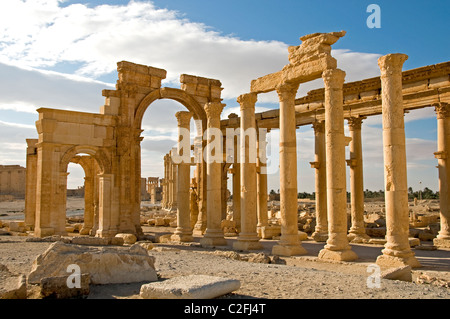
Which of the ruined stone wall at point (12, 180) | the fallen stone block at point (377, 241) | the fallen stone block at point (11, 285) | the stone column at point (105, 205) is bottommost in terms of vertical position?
the fallen stone block at point (377, 241)

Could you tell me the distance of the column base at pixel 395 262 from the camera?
37.6ft

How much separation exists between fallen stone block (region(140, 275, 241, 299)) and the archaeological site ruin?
6056 millimetres

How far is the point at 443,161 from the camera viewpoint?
18.4m

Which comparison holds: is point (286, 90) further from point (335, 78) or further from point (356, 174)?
point (356, 174)

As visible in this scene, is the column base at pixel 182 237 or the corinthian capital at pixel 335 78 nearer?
the corinthian capital at pixel 335 78

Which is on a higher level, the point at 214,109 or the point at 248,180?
the point at 214,109

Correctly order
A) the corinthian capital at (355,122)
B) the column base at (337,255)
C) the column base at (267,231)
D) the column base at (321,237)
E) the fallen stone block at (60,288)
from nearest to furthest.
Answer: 1. the fallen stone block at (60,288)
2. the column base at (337,255)
3. the column base at (321,237)
4. the corinthian capital at (355,122)
5. the column base at (267,231)

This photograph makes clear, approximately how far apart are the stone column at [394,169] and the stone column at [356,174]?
875cm

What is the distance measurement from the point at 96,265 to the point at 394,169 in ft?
26.5

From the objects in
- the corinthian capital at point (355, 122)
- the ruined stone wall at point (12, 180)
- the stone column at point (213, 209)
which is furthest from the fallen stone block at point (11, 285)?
the ruined stone wall at point (12, 180)

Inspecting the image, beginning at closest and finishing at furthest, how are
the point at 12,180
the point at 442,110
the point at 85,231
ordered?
the point at 442,110
the point at 85,231
the point at 12,180

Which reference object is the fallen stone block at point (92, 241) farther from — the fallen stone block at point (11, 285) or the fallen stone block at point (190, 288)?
the fallen stone block at point (190, 288)

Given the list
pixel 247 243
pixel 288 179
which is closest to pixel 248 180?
pixel 288 179
